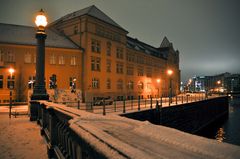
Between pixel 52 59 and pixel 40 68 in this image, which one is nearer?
pixel 40 68

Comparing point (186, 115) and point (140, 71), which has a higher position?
point (140, 71)

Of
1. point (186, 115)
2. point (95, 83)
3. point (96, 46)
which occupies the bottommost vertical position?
point (186, 115)

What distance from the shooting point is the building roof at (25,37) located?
30030 millimetres

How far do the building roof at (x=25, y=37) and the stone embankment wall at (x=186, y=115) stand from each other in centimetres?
2014

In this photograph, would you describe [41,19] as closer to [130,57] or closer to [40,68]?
[40,68]

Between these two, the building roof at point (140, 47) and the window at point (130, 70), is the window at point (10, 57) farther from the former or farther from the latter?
the building roof at point (140, 47)

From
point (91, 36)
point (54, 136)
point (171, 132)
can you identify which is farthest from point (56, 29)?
point (171, 132)

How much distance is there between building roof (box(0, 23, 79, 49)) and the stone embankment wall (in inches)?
793

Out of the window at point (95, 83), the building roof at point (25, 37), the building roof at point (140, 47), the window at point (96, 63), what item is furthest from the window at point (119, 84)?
the building roof at point (25, 37)

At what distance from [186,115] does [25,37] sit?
88.7ft

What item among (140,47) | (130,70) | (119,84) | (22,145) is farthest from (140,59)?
(22,145)

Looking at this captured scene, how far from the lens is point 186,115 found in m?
26.1

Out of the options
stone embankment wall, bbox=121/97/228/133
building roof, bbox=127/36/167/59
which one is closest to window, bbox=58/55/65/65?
building roof, bbox=127/36/167/59

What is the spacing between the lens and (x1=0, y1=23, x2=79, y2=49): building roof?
30.0m
